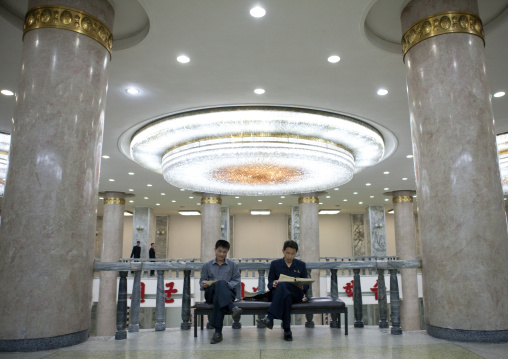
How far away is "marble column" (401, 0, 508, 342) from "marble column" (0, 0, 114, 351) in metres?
3.65

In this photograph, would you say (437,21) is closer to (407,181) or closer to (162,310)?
(162,310)

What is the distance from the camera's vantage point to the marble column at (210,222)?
17078 mm

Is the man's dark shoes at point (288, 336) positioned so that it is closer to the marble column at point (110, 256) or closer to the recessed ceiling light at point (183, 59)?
the recessed ceiling light at point (183, 59)

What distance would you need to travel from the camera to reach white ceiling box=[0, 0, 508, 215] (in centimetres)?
543

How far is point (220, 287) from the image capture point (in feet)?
15.0

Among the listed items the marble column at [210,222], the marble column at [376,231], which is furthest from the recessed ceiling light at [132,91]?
the marble column at [376,231]

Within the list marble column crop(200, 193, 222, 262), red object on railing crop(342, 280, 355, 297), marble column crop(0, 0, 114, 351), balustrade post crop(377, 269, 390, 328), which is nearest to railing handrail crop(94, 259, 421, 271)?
balustrade post crop(377, 269, 390, 328)

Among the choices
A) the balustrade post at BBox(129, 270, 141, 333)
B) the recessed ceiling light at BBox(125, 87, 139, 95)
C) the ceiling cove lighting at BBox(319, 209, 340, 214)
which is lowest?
the balustrade post at BBox(129, 270, 141, 333)

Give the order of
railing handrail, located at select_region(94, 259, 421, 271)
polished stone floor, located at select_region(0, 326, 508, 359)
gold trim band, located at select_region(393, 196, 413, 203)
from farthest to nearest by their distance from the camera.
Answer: gold trim band, located at select_region(393, 196, 413, 203) → railing handrail, located at select_region(94, 259, 421, 271) → polished stone floor, located at select_region(0, 326, 508, 359)

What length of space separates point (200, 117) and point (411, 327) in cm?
1234

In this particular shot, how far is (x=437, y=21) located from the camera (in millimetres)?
4734

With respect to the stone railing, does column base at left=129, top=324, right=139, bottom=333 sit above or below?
below

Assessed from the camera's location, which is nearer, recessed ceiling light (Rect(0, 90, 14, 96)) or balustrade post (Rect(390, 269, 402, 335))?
balustrade post (Rect(390, 269, 402, 335))

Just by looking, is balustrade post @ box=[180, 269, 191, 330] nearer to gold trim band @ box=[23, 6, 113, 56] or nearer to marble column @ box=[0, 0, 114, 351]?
marble column @ box=[0, 0, 114, 351]
